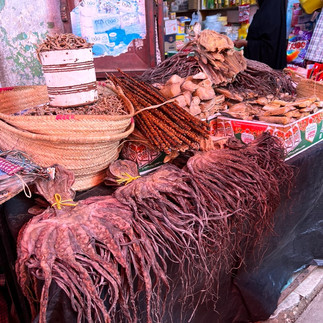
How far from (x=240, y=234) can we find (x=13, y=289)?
1048 millimetres

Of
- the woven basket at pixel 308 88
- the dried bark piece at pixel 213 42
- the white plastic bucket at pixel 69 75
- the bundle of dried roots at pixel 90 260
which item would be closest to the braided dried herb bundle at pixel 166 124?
Result: the white plastic bucket at pixel 69 75

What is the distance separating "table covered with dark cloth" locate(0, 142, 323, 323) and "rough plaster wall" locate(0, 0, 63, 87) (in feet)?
6.89

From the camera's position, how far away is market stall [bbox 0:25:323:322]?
860 mm

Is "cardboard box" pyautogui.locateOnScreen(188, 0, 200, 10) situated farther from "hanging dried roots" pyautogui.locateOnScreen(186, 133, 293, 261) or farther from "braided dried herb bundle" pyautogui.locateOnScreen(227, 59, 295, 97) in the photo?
"hanging dried roots" pyautogui.locateOnScreen(186, 133, 293, 261)

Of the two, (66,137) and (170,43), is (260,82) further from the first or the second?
(170,43)

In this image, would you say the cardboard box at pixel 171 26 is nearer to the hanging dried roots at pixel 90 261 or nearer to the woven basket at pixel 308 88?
the woven basket at pixel 308 88

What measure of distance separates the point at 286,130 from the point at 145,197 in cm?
90

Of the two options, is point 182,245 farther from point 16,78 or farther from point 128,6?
point 16,78

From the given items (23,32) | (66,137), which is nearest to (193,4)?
(23,32)

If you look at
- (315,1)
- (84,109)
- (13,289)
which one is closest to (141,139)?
(84,109)

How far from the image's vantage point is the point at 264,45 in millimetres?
4109

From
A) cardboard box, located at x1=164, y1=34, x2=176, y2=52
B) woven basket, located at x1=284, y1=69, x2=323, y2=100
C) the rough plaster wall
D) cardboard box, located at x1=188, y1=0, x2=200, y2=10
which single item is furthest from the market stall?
cardboard box, located at x1=188, y1=0, x2=200, y2=10

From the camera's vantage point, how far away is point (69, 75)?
122 cm

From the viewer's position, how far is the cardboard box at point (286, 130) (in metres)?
1.58
